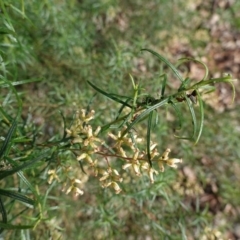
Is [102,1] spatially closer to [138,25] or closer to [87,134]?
[138,25]

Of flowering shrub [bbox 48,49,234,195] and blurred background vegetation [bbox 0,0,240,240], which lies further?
blurred background vegetation [bbox 0,0,240,240]

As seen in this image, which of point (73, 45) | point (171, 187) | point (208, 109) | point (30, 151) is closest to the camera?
point (30, 151)

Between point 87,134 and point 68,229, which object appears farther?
point 68,229

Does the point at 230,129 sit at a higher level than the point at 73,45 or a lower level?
lower

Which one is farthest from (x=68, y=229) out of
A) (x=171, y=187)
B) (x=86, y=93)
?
(x=86, y=93)

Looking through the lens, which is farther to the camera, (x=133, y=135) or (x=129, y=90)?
(x=129, y=90)

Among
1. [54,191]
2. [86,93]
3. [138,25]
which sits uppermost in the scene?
[138,25]

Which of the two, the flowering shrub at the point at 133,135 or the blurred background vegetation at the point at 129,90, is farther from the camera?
the blurred background vegetation at the point at 129,90

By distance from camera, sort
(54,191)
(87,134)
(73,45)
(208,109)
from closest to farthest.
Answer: (87,134) → (54,191) → (73,45) → (208,109)
